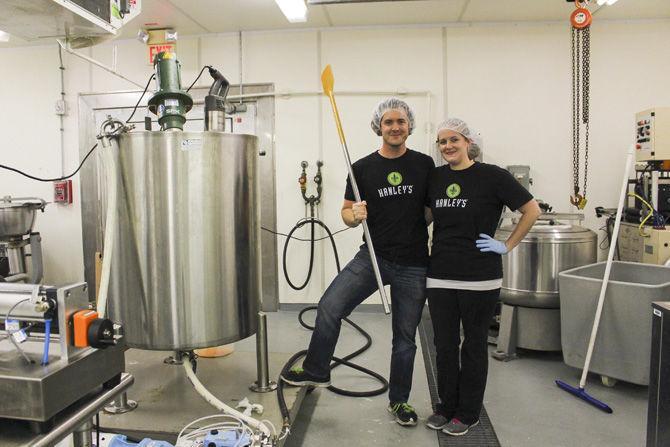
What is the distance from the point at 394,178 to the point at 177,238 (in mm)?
928

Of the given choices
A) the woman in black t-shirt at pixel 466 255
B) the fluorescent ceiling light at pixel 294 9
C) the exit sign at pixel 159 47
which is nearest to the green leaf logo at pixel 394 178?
the woman in black t-shirt at pixel 466 255

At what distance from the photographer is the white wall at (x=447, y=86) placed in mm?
3727

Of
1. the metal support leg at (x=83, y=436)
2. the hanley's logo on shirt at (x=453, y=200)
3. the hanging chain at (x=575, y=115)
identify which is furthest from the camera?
the hanging chain at (x=575, y=115)

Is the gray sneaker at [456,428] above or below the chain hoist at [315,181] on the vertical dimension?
below

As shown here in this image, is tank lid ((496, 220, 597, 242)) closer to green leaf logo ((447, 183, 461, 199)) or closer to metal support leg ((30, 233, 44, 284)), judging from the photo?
green leaf logo ((447, 183, 461, 199))

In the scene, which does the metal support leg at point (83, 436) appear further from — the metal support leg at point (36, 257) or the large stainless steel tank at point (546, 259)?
the metal support leg at point (36, 257)

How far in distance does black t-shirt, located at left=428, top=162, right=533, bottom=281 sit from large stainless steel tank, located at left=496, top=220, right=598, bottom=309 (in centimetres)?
96

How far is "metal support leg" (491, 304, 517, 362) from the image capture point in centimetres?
280

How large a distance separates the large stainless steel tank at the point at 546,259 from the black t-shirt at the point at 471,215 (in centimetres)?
96

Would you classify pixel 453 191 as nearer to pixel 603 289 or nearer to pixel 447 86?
pixel 603 289

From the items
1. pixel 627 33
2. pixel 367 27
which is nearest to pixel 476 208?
pixel 367 27

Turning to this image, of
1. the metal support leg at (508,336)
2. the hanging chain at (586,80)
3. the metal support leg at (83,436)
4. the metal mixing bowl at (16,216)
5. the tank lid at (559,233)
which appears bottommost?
the metal support leg at (508,336)

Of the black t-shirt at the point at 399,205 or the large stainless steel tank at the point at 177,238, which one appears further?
the black t-shirt at the point at 399,205

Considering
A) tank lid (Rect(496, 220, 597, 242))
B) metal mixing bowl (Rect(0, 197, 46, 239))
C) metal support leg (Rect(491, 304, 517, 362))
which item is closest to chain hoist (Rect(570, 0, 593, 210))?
tank lid (Rect(496, 220, 597, 242))
